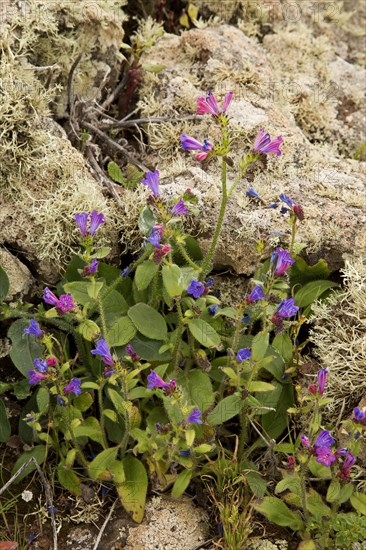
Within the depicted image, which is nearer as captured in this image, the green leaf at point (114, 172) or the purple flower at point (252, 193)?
the purple flower at point (252, 193)

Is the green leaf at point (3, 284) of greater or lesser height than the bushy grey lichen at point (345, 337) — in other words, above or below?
below

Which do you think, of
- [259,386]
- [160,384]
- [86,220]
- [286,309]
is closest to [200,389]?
[259,386]

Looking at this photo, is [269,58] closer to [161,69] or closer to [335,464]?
[161,69]

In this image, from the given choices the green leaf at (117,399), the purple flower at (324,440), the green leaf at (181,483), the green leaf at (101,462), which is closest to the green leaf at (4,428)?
the green leaf at (101,462)

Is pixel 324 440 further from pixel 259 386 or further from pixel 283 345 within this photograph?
pixel 283 345

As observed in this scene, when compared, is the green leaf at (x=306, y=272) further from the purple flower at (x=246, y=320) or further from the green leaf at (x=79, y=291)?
the green leaf at (x=79, y=291)

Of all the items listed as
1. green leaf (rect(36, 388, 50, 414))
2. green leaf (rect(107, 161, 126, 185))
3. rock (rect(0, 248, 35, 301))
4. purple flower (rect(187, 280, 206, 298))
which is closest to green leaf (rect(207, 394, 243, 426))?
purple flower (rect(187, 280, 206, 298))

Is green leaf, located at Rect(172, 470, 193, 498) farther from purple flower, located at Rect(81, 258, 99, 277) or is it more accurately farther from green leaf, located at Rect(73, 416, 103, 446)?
purple flower, located at Rect(81, 258, 99, 277)
